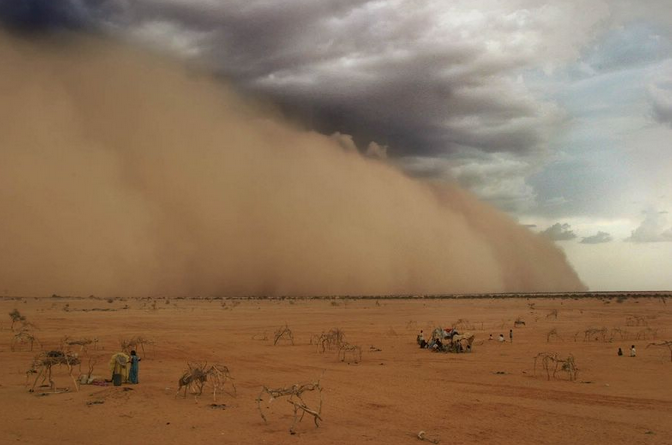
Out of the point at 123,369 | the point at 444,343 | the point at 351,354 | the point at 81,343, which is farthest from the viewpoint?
the point at 444,343

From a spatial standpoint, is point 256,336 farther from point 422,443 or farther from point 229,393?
point 422,443

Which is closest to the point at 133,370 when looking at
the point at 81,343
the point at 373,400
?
the point at 81,343

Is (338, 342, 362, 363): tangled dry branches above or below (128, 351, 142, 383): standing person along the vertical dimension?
below

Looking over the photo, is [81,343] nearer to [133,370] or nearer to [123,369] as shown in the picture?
[123,369]

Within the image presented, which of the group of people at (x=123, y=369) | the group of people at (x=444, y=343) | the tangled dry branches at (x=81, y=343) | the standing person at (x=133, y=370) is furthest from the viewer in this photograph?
the group of people at (x=444, y=343)

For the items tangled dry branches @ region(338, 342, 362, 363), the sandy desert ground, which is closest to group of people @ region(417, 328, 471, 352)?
the sandy desert ground

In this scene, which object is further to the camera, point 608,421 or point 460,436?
point 608,421

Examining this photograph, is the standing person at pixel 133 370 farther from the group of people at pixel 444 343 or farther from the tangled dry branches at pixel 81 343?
the group of people at pixel 444 343

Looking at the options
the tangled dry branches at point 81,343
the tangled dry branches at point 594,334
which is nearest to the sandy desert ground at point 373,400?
the tangled dry branches at point 81,343

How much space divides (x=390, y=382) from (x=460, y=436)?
13.8 feet

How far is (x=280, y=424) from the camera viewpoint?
8.11m

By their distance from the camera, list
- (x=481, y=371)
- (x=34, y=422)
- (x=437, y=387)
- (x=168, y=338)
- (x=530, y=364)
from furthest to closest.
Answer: (x=168, y=338) → (x=530, y=364) → (x=481, y=371) → (x=437, y=387) → (x=34, y=422)

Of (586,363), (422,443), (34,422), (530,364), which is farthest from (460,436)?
(586,363)

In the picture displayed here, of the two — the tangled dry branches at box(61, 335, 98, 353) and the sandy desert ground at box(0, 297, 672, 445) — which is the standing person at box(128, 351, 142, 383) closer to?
the sandy desert ground at box(0, 297, 672, 445)
